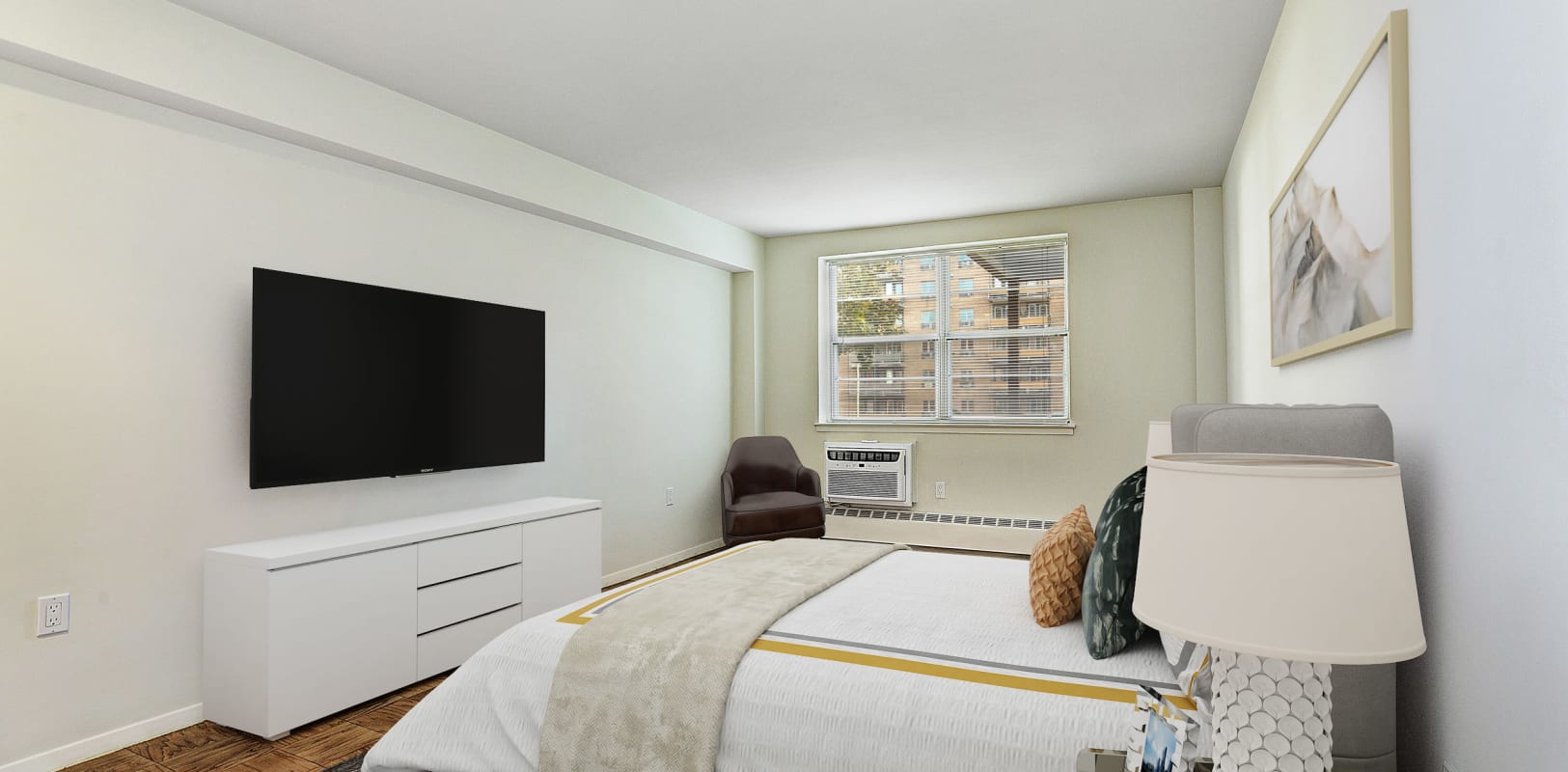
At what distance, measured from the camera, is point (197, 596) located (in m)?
2.90

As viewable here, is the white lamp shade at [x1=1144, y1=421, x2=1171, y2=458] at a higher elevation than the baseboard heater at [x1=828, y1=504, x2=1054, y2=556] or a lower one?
higher

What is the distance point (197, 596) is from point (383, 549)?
0.62 m

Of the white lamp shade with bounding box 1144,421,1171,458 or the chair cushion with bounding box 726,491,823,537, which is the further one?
the chair cushion with bounding box 726,491,823,537

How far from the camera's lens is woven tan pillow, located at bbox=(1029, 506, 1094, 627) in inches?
80.7

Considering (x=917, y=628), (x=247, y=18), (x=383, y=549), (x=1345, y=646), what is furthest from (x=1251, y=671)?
(x=247, y=18)

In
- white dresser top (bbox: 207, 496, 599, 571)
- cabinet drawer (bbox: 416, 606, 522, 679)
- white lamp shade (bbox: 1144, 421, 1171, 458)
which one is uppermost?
white lamp shade (bbox: 1144, 421, 1171, 458)

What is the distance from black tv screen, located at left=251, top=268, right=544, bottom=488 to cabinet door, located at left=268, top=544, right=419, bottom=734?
0.45 meters

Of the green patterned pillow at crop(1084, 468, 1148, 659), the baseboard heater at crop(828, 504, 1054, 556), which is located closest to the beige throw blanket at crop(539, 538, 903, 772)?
the green patterned pillow at crop(1084, 468, 1148, 659)

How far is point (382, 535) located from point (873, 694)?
225 cm

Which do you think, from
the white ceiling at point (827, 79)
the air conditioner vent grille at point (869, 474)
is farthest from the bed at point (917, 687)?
the air conditioner vent grille at point (869, 474)

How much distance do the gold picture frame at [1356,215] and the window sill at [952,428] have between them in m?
2.95

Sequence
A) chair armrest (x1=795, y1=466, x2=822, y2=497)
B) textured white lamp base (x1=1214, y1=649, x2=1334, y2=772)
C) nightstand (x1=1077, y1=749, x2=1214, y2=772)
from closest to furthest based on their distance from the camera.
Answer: textured white lamp base (x1=1214, y1=649, x2=1334, y2=772) → nightstand (x1=1077, y1=749, x2=1214, y2=772) → chair armrest (x1=795, y1=466, x2=822, y2=497)

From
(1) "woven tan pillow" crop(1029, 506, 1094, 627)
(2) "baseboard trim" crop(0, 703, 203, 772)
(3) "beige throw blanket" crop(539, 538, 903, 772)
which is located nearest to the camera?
(3) "beige throw blanket" crop(539, 538, 903, 772)

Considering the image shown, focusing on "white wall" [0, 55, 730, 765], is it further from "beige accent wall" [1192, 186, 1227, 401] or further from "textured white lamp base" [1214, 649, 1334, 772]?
"beige accent wall" [1192, 186, 1227, 401]
